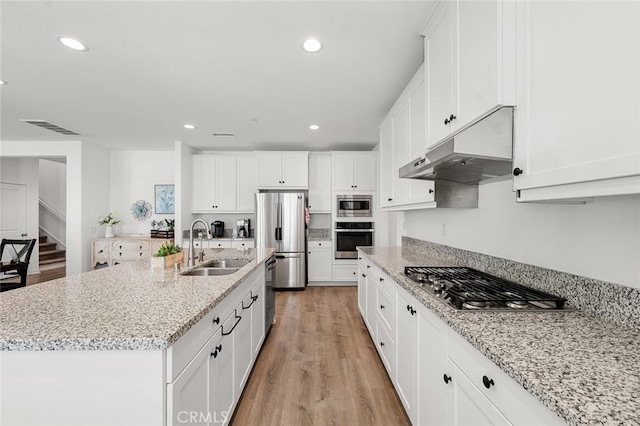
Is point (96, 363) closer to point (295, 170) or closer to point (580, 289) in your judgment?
point (580, 289)

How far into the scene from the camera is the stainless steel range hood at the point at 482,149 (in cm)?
111

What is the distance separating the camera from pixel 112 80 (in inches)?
106

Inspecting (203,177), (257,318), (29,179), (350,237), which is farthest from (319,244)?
(29,179)

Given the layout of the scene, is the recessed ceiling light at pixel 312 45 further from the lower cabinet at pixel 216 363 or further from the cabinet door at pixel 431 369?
the cabinet door at pixel 431 369

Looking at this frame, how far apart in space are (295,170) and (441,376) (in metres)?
4.22

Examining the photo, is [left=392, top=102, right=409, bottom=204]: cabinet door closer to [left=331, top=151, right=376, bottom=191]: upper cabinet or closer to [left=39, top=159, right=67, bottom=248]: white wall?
[left=331, top=151, right=376, bottom=191]: upper cabinet

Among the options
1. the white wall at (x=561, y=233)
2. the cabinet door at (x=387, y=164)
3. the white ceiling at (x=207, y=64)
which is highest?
the white ceiling at (x=207, y=64)

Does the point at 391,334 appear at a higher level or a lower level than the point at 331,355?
higher

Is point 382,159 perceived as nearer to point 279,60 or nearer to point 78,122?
point 279,60

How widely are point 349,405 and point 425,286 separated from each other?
3.51 feet

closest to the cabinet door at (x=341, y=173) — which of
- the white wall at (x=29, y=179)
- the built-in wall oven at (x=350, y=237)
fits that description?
the built-in wall oven at (x=350, y=237)

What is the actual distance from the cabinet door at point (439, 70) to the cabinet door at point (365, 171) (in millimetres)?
3209

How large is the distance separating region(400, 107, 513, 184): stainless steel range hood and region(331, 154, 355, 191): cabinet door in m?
3.48

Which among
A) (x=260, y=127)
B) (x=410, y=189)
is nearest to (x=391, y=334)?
(x=410, y=189)
